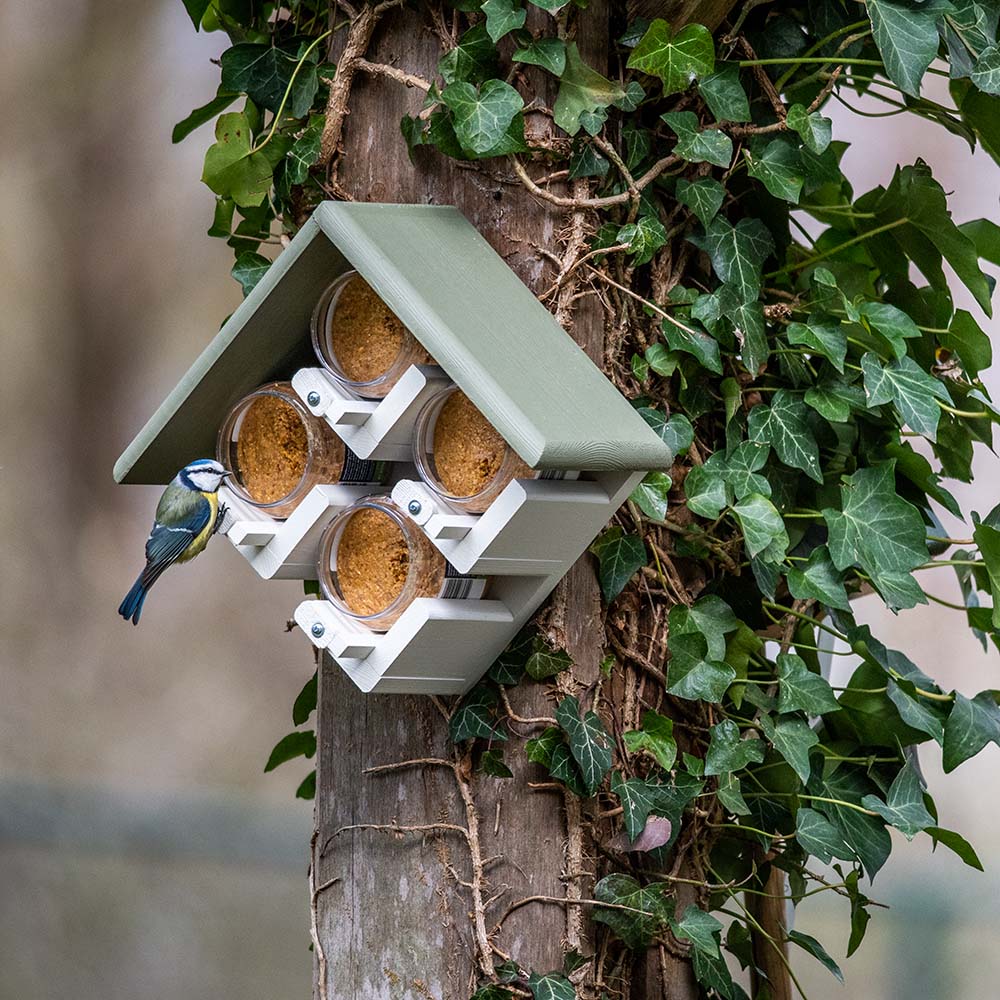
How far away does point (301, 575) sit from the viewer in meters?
1.16

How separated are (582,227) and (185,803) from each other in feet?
8.70

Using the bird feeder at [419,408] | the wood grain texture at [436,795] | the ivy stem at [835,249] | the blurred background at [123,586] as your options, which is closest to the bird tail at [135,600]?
the bird feeder at [419,408]

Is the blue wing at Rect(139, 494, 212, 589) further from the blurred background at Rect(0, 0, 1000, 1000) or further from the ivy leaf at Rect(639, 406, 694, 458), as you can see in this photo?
the blurred background at Rect(0, 0, 1000, 1000)

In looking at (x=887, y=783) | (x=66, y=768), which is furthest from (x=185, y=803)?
(x=887, y=783)

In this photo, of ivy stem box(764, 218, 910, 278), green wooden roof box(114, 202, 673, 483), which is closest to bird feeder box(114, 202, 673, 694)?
green wooden roof box(114, 202, 673, 483)

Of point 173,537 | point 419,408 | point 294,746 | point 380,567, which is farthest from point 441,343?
point 294,746

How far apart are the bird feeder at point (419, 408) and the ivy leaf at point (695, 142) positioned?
20cm

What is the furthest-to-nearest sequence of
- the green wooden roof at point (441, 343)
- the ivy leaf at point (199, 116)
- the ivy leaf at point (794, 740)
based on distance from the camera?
the ivy leaf at point (199, 116), the ivy leaf at point (794, 740), the green wooden roof at point (441, 343)

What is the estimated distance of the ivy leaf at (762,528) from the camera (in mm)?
1190

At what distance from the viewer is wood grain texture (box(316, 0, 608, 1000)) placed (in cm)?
118

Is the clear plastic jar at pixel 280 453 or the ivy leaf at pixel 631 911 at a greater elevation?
the clear plastic jar at pixel 280 453

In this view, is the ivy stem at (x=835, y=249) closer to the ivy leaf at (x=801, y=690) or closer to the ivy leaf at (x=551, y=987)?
the ivy leaf at (x=801, y=690)

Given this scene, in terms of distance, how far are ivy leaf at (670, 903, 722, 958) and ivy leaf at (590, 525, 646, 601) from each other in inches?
12.4

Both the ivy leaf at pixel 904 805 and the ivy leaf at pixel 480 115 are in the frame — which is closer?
the ivy leaf at pixel 480 115
